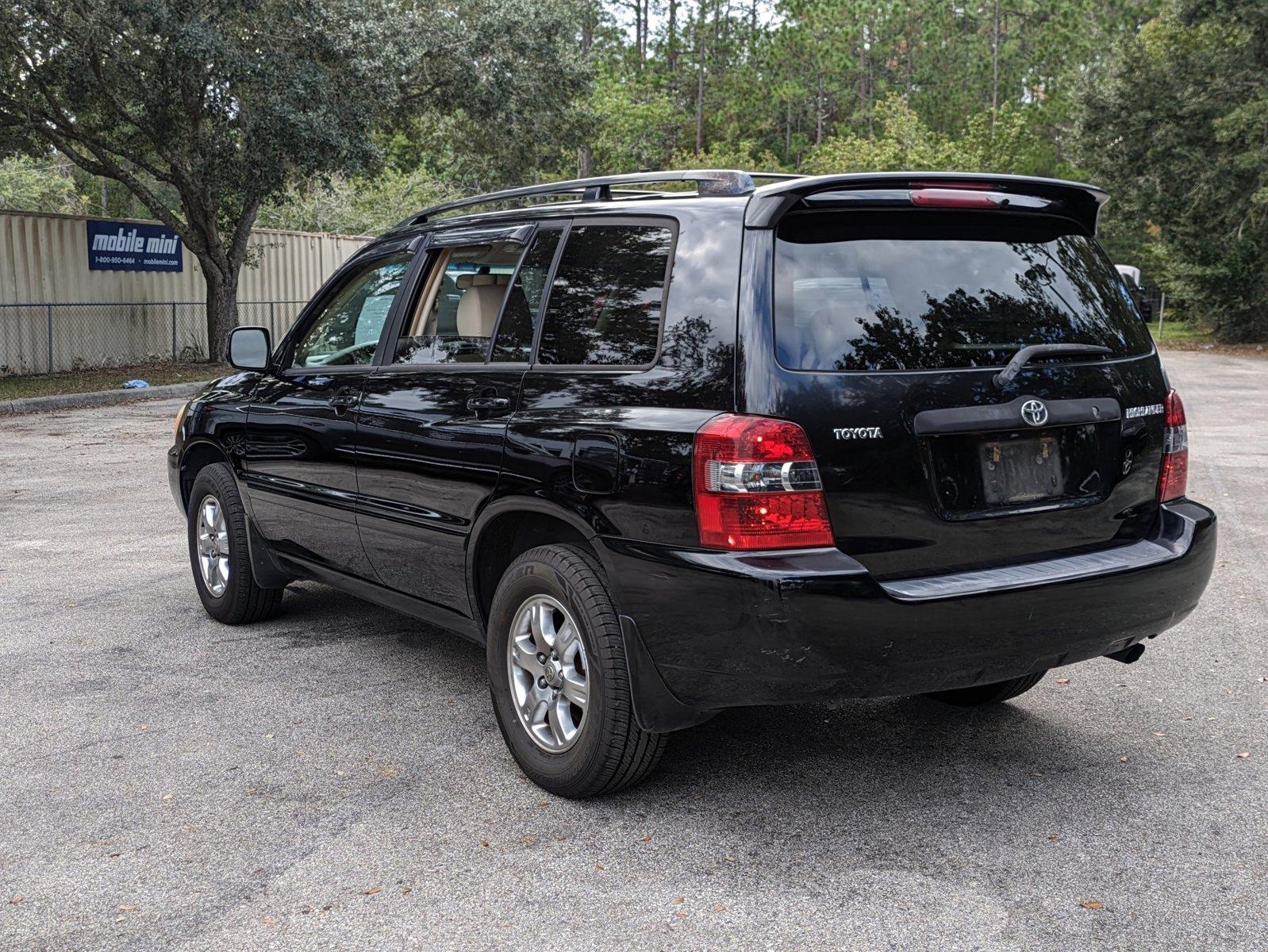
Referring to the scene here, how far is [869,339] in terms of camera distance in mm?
3594

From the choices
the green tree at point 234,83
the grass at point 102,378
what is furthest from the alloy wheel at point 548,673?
the green tree at point 234,83

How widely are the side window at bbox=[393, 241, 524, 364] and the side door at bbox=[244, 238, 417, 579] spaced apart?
0.64 feet

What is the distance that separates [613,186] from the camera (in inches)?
178

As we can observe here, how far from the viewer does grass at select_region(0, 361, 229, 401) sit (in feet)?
63.4

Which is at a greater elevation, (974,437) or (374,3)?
(374,3)

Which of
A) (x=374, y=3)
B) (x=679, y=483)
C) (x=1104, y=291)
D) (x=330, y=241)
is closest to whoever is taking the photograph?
(x=679, y=483)

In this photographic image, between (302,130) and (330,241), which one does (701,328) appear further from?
(330,241)

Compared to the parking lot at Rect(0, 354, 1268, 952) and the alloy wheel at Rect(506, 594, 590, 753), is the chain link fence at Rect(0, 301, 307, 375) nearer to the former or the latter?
the parking lot at Rect(0, 354, 1268, 952)

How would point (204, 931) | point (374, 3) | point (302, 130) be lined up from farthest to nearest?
point (374, 3)
point (302, 130)
point (204, 931)

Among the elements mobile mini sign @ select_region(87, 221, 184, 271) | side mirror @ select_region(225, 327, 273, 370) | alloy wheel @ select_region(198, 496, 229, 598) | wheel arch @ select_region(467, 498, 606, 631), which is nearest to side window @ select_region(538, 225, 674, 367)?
wheel arch @ select_region(467, 498, 606, 631)

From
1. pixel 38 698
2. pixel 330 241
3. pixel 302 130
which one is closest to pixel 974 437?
pixel 38 698

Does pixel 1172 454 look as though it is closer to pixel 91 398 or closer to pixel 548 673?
pixel 548 673

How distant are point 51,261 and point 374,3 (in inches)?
281

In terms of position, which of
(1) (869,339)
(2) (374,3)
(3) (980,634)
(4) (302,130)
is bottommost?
(3) (980,634)
